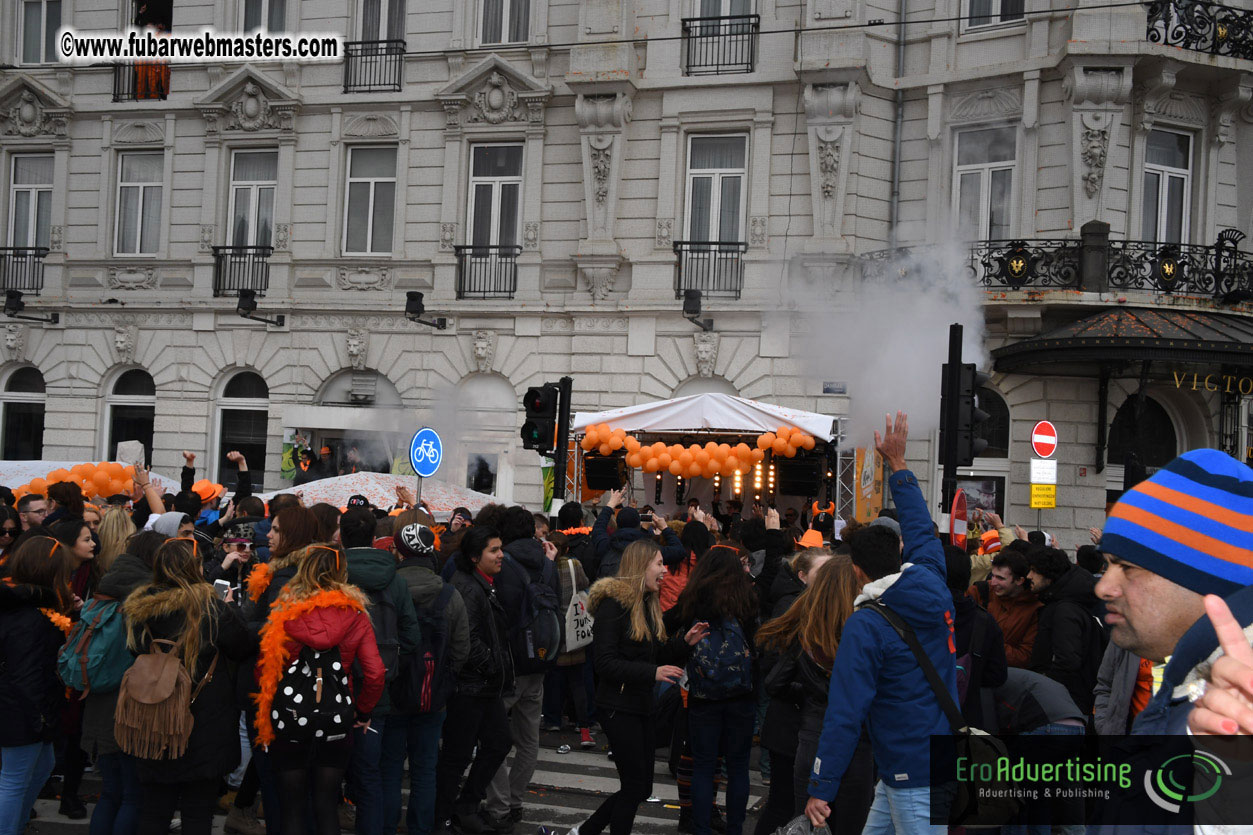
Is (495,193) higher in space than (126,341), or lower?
higher

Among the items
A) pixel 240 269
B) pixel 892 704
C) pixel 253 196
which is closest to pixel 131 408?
pixel 240 269

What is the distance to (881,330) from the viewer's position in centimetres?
1675

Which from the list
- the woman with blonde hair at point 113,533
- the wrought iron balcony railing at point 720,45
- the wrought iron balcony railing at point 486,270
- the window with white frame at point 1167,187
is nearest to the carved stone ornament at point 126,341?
the wrought iron balcony railing at point 486,270

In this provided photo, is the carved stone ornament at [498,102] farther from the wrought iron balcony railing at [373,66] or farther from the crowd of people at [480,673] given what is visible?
the crowd of people at [480,673]

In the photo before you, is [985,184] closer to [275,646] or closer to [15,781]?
[275,646]

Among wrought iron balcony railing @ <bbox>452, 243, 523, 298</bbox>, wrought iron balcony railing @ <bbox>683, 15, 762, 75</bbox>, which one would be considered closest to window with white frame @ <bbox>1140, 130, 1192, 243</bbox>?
wrought iron balcony railing @ <bbox>683, 15, 762, 75</bbox>

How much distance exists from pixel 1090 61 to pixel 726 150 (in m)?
5.97

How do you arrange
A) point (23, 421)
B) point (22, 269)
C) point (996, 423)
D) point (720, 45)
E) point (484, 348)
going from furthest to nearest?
point (22, 269)
point (23, 421)
point (484, 348)
point (720, 45)
point (996, 423)

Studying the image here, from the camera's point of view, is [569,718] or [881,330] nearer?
[569,718]

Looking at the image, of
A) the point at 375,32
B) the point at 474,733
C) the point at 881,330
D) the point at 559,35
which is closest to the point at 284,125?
the point at 375,32

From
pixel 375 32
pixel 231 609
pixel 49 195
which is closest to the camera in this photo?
pixel 231 609

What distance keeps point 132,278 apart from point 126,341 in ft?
4.29

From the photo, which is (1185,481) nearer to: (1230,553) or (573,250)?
(1230,553)

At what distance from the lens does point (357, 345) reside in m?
20.5
